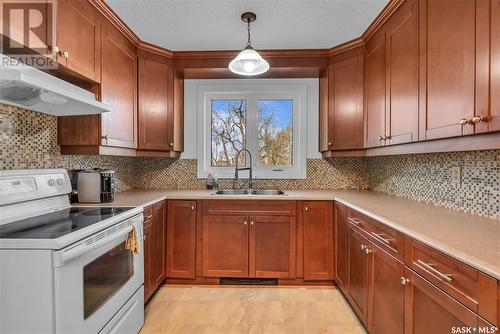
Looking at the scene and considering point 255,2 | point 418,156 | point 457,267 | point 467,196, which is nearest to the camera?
point 457,267

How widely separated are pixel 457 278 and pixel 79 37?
2.41 m

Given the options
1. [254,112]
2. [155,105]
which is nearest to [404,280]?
[254,112]

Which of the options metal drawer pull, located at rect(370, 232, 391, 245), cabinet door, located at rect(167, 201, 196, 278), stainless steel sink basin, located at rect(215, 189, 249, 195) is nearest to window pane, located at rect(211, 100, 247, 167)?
stainless steel sink basin, located at rect(215, 189, 249, 195)

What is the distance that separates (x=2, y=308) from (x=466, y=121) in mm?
2191

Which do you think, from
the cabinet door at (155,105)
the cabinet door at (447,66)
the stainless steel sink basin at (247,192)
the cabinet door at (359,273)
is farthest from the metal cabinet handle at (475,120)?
the cabinet door at (155,105)

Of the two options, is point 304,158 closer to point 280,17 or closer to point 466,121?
point 280,17

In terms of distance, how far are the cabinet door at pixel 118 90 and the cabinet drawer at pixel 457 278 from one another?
2.14 metres

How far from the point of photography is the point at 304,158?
319cm

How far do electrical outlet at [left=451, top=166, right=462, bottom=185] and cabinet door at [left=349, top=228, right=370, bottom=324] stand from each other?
0.72m

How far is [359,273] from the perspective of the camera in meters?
1.94

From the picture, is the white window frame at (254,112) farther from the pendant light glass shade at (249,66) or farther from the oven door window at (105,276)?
the oven door window at (105,276)

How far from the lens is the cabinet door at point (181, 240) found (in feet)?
→ 8.56

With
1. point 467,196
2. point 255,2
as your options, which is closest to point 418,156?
point 467,196

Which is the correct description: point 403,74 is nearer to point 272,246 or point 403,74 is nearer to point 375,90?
point 375,90
